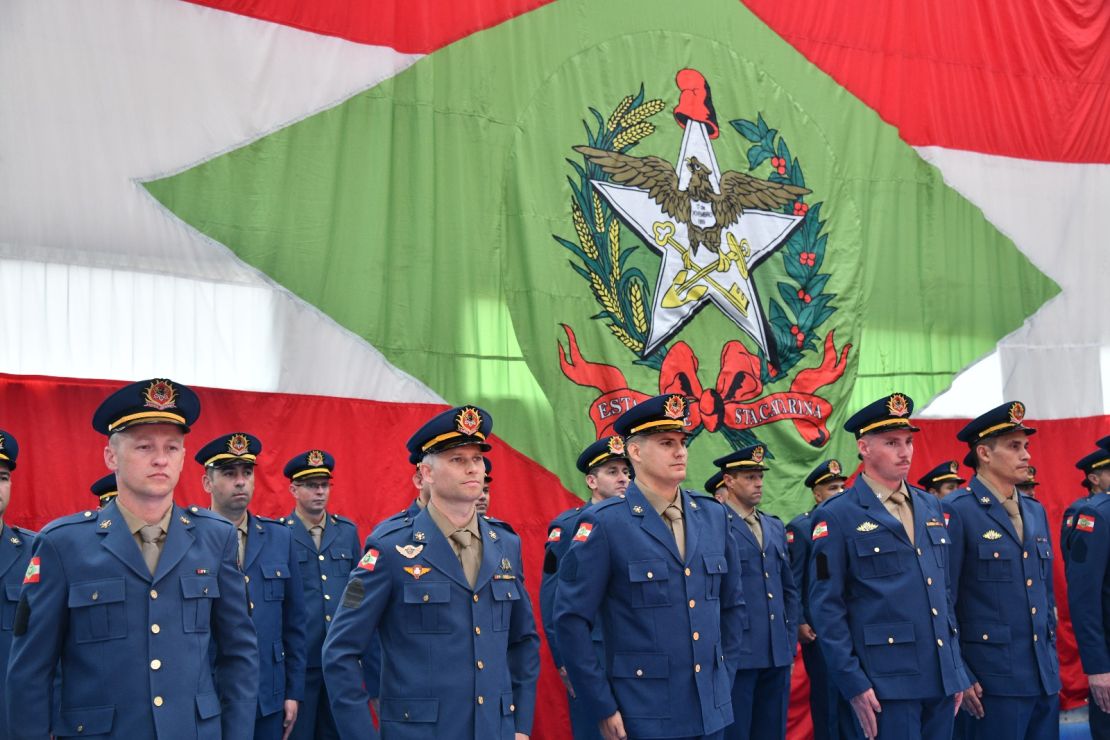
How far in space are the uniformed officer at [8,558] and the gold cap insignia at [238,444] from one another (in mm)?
828

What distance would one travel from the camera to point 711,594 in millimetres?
3592

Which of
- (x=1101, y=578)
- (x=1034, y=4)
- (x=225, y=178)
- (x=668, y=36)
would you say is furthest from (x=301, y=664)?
(x=1034, y=4)

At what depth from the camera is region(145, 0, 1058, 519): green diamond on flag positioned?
5.98m

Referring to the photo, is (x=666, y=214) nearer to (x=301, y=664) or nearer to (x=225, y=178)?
(x=225, y=178)

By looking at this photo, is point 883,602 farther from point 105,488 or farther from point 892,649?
point 105,488

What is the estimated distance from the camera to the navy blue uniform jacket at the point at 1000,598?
4.41m

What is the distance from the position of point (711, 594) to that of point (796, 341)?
404cm

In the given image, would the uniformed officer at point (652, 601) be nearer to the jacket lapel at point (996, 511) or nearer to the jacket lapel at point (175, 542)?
the jacket lapel at point (175, 542)

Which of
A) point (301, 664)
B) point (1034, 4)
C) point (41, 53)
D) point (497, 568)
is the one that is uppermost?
point (1034, 4)

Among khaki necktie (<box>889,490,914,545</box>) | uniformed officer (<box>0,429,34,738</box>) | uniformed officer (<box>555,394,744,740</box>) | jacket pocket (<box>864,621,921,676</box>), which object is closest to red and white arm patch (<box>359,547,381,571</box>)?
uniformed officer (<box>555,394,744,740</box>)

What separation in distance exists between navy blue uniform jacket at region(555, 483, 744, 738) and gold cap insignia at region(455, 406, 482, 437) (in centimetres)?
53

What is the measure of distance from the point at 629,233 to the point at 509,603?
3.96m

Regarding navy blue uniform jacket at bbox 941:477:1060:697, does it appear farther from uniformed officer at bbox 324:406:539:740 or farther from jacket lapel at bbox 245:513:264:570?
jacket lapel at bbox 245:513:264:570

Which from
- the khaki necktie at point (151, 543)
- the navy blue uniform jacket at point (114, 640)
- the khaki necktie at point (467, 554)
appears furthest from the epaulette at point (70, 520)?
the khaki necktie at point (467, 554)
